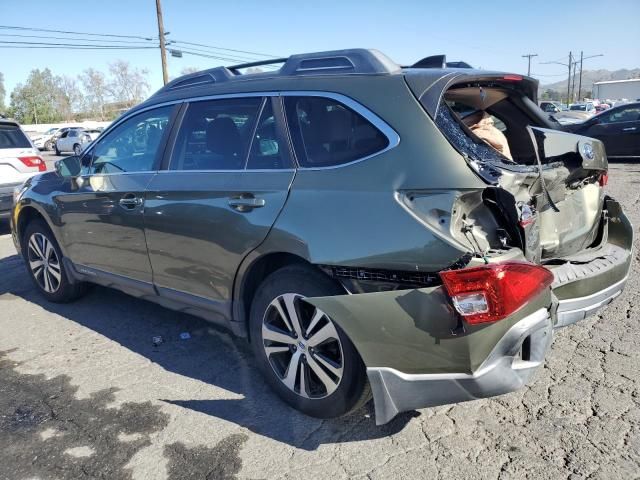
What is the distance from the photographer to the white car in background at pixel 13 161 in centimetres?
A: 803

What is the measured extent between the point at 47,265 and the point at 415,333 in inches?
156

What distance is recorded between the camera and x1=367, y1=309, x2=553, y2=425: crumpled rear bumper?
2.25 meters

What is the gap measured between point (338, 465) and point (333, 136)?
1673 millimetres

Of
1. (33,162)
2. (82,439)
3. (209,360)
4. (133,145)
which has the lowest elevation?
(209,360)

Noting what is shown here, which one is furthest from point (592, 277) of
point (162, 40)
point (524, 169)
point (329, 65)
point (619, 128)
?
point (162, 40)

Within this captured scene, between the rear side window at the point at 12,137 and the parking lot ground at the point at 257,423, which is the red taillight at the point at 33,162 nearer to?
the rear side window at the point at 12,137

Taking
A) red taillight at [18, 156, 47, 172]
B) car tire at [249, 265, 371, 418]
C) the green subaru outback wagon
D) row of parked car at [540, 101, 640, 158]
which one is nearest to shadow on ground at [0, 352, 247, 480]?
car tire at [249, 265, 371, 418]

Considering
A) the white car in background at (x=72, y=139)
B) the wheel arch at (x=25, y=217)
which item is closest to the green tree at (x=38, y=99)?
the white car in background at (x=72, y=139)

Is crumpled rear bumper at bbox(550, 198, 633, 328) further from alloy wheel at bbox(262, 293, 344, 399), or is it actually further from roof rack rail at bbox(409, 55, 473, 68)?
roof rack rail at bbox(409, 55, 473, 68)

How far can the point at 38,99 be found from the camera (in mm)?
84250

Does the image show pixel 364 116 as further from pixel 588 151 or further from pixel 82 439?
pixel 82 439

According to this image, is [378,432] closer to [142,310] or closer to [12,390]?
[12,390]

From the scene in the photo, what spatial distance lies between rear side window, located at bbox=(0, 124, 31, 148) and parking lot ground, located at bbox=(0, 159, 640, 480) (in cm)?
545

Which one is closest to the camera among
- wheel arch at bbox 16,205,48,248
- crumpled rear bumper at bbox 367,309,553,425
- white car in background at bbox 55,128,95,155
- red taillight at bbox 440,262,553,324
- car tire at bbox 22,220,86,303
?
red taillight at bbox 440,262,553,324
